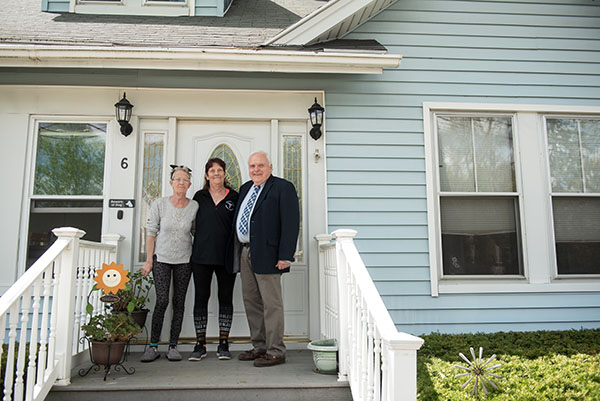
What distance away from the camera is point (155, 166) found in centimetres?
455

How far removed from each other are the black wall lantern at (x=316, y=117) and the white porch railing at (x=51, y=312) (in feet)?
7.05

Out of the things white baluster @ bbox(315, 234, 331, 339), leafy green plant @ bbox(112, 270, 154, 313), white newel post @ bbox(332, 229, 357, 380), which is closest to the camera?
white newel post @ bbox(332, 229, 357, 380)

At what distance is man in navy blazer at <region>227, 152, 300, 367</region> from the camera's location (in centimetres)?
356

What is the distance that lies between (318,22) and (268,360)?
298cm

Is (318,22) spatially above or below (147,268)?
above

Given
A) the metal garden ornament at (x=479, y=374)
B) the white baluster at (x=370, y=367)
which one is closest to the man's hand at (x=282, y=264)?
the white baluster at (x=370, y=367)

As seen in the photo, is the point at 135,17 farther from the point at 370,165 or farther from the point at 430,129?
the point at 430,129

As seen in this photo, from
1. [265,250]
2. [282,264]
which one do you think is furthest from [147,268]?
[282,264]

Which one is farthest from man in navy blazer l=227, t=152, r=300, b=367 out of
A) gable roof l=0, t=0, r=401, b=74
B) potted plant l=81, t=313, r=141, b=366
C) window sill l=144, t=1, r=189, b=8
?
window sill l=144, t=1, r=189, b=8

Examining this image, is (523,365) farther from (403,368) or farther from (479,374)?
(403,368)

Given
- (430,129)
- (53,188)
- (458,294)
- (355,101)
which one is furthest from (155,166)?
(458,294)

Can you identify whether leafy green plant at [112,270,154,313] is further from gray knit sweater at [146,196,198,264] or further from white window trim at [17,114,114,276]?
white window trim at [17,114,114,276]

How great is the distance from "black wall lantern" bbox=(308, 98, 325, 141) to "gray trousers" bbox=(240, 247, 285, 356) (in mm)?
1439

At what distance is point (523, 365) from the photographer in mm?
3484
